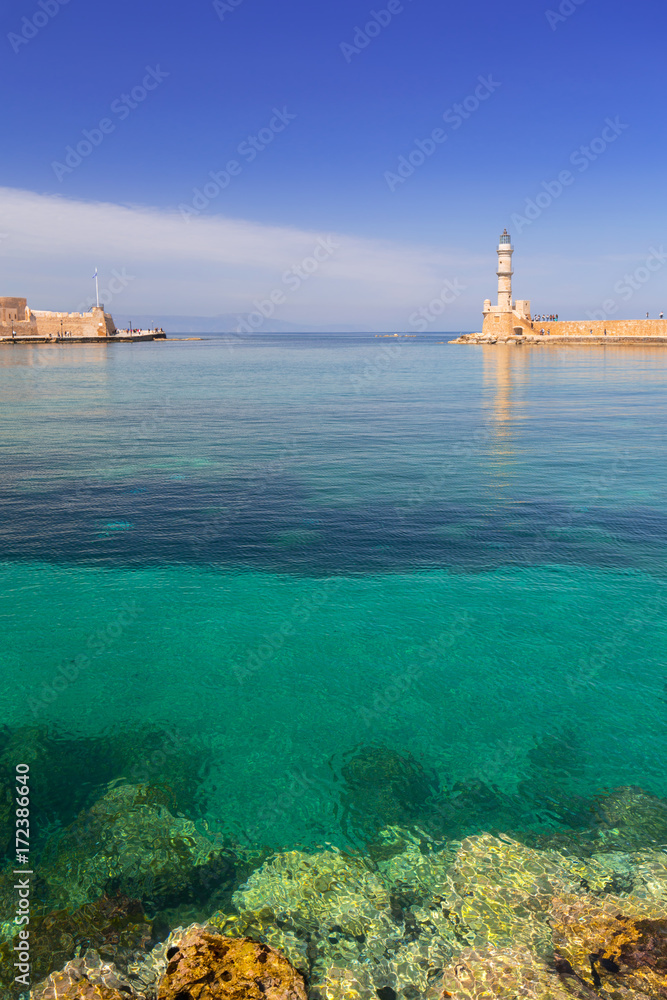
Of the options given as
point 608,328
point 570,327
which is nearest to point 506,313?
point 570,327

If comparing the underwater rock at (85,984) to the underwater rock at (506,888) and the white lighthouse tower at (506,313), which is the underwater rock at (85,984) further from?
the white lighthouse tower at (506,313)

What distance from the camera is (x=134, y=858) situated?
710 cm

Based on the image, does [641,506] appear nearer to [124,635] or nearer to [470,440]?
[470,440]

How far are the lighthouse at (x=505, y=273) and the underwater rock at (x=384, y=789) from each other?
353ft

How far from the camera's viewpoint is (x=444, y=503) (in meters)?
19.5

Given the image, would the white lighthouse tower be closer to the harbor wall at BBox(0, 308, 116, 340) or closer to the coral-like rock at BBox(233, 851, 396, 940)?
the harbor wall at BBox(0, 308, 116, 340)

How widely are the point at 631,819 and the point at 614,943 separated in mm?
2053

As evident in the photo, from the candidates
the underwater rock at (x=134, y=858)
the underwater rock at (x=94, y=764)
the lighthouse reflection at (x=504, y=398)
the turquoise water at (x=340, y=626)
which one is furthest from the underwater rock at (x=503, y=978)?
the lighthouse reflection at (x=504, y=398)

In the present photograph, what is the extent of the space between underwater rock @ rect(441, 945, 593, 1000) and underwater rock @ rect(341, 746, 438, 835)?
187 cm

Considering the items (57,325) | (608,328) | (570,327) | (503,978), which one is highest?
(57,325)

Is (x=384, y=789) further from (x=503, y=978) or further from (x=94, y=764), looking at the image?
(x=94, y=764)

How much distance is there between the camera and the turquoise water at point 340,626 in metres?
A: 8.55

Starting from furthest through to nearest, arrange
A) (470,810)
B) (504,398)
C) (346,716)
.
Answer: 1. (504,398)
2. (346,716)
3. (470,810)

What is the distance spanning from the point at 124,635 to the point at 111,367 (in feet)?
230
